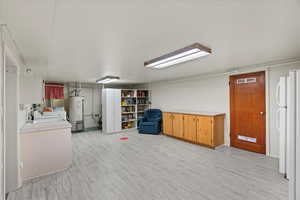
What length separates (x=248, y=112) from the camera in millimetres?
3771

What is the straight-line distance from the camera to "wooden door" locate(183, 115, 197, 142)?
4.43 m

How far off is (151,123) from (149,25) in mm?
4626

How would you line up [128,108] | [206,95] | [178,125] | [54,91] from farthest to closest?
[128,108] < [54,91] < [178,125] < [206,95]

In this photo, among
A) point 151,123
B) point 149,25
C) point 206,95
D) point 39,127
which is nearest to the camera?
point 149,25

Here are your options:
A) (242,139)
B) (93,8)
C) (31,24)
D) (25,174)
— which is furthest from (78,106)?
(242,139)

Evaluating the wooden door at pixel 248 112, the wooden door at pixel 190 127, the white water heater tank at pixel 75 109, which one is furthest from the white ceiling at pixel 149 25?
the white water heater tank at pixel 75 109

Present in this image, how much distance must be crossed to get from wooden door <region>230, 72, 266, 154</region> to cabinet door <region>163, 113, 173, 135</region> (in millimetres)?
1940

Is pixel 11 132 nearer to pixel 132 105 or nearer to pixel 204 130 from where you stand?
pixel 204 130

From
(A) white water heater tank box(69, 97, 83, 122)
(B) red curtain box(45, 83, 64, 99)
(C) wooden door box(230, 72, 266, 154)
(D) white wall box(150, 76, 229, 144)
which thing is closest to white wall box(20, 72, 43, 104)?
(A) white water heater tank box(69, 97, 83, 122)

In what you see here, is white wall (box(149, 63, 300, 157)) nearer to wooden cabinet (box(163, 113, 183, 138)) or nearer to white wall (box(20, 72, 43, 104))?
wooden cabinet (box(163, 113, 183, 138))

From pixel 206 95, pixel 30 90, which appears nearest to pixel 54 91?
pixel 30 90

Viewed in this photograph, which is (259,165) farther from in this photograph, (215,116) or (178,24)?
(178,24)

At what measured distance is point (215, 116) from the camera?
3.97 metres

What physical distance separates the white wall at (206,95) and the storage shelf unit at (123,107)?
79 centimetres
